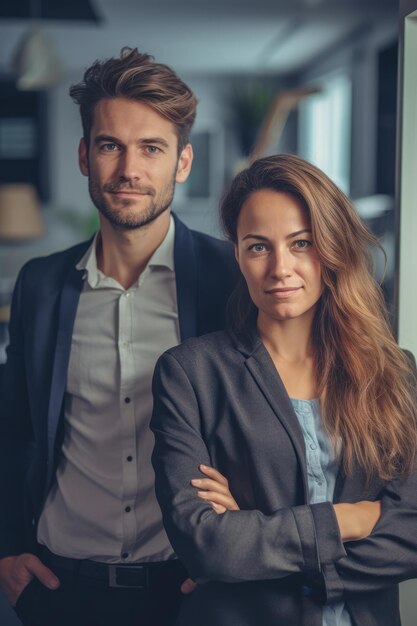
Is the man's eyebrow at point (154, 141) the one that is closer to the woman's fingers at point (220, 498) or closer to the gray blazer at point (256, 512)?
the gray blazer at point (256, 512)

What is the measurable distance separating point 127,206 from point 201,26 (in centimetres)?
535

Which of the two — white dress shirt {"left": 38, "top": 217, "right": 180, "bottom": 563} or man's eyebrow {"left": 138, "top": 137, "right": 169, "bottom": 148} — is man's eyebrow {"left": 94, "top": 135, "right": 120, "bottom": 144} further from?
white dress shirt {"left": 38, "top": 217, "right": 180, "bottom": 563}

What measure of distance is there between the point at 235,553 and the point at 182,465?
167 mm

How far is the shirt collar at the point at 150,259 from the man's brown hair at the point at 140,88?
7.6 inches

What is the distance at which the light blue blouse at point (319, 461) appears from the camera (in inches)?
49.9

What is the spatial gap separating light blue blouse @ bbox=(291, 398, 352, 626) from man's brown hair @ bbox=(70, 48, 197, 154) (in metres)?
0.64

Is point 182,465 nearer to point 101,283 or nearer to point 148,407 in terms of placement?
point 148,407

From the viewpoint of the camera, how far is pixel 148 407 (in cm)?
157

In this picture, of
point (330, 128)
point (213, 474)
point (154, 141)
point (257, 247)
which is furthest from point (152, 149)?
point (330, 128)

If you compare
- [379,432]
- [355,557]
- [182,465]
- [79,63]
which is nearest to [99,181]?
[182,465]

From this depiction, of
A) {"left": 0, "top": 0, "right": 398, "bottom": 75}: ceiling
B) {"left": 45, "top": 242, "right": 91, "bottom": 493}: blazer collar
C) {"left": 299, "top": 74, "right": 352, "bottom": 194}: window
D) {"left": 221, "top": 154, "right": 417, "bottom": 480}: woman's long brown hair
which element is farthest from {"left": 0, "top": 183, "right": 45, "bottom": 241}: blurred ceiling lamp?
{"left": 221, "top": 154, "right": 417, "bottom": 480}: woman's long brown hair

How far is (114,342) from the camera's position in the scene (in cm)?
162

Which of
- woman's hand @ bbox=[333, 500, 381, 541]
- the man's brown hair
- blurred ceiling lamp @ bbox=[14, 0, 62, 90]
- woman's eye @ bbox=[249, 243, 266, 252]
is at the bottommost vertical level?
woman's hand @ bbox=[333, 500, 381, 541]

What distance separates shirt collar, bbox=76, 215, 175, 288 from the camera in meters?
1.61
